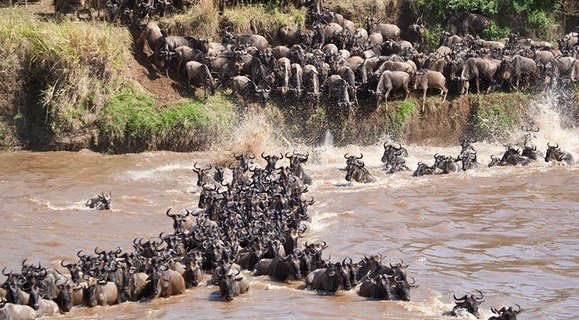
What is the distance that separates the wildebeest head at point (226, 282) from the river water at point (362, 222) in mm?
216

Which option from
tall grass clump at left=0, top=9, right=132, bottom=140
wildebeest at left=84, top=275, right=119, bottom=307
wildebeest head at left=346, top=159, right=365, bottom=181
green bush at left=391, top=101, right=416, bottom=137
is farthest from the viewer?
green bush at left=391, top=101, right=416, bottom=137

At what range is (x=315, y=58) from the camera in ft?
83.2

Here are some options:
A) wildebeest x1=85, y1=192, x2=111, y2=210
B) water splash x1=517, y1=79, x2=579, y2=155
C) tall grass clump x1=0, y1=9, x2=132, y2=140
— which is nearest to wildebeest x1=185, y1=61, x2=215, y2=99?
tall grass clump x1=0, y1=9, x2=132, y2=140

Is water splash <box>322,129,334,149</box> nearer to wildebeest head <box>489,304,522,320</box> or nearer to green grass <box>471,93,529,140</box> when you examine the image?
green grass <box>471,93,529,140</box>

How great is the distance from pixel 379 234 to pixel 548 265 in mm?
3029

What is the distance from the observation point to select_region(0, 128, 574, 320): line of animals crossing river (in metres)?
13.7

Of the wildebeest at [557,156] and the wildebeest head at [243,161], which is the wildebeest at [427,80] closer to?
the wildebeest at [557,156]

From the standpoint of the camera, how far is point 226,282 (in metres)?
14.1

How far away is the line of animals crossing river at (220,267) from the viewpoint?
13.7m

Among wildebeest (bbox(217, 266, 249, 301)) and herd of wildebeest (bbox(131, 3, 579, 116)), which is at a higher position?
herd of wildebeest (bbox(131, 3, 579, 116))

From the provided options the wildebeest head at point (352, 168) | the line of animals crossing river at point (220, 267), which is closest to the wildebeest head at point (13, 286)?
the line of animals crossing river at point (220, 267)

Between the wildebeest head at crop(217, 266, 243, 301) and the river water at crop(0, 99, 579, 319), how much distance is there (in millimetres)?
216

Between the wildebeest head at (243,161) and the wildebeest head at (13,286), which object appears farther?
the wildebeest head at (243,161)

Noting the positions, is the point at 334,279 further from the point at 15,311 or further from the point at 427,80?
the point at 427,80
